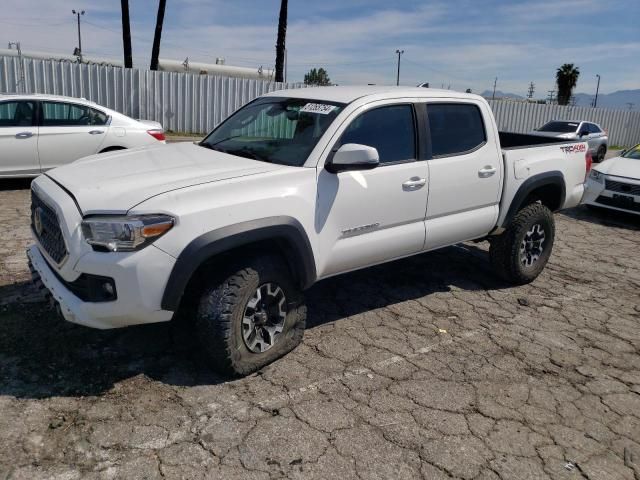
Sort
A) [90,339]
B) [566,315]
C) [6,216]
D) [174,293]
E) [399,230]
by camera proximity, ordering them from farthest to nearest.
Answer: [6,216], [566,315], [399,230], [90,339], [174,293]

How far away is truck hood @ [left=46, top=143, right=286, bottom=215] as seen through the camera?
10.1 ft

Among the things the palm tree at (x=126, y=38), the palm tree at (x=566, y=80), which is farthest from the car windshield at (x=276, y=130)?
the palm tree at (x=566, y=80)

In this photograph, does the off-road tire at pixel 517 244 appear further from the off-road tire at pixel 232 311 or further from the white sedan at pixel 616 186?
the white sedan at pixel 616 186

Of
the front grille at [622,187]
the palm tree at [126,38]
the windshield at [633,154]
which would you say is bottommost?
the front grille at [622,187]

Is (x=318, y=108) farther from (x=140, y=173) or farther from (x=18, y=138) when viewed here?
(x=18, y=138)

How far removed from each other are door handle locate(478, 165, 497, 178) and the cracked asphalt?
3.96 feet

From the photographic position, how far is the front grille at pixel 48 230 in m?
3.20

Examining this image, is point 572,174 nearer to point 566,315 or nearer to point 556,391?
point 566,315

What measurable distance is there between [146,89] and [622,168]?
14293 millimetres

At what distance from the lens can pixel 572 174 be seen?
224 inches

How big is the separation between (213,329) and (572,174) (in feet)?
14.1

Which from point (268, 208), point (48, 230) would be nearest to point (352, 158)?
point (268, 208)

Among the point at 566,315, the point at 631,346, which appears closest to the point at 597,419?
the point at 631,346

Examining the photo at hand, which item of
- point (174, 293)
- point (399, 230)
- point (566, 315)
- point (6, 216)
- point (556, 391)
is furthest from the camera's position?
point (6, 216)
